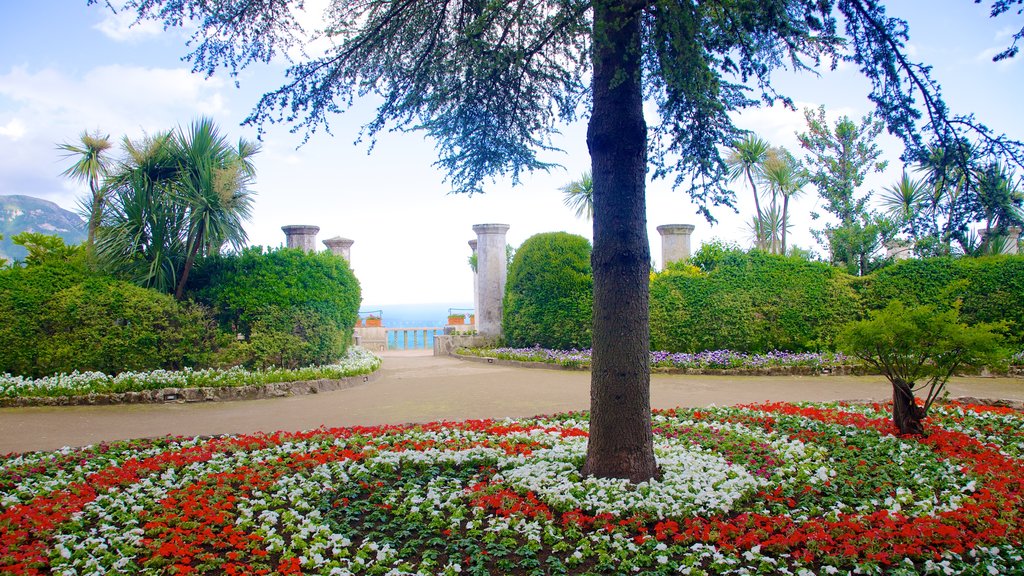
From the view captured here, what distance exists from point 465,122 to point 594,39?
96.9 inches

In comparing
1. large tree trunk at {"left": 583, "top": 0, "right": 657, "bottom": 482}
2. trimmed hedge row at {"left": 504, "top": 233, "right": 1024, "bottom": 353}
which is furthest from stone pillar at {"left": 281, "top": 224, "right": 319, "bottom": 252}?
large tree trunk at {"left": 583, "top": 0, "right": 657, "bottom": 482}

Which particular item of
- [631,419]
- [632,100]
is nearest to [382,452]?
[631,419]

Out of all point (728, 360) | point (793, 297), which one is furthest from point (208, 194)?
point (793, 297)

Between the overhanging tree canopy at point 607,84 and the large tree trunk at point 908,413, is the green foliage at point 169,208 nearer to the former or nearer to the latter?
the overhanging tree canopy at point 607,84

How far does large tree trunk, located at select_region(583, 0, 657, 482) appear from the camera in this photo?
418 cm

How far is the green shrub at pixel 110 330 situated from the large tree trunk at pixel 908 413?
10.2 m

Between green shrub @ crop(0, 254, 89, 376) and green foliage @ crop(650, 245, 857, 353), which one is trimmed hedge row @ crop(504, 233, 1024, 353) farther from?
green shrub @ crop(0, 254, 89, 376)


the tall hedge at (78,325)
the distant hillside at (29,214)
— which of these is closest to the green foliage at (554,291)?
the tall hedge at (78,325)

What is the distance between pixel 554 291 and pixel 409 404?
7.04 metres

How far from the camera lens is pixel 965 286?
498 inches

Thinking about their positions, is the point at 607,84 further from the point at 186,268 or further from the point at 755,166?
the point at 755,166

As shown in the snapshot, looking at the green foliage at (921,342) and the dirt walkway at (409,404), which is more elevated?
the green foliage at (921,342)

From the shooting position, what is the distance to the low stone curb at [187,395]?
8.55 metres

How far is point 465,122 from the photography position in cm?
645
